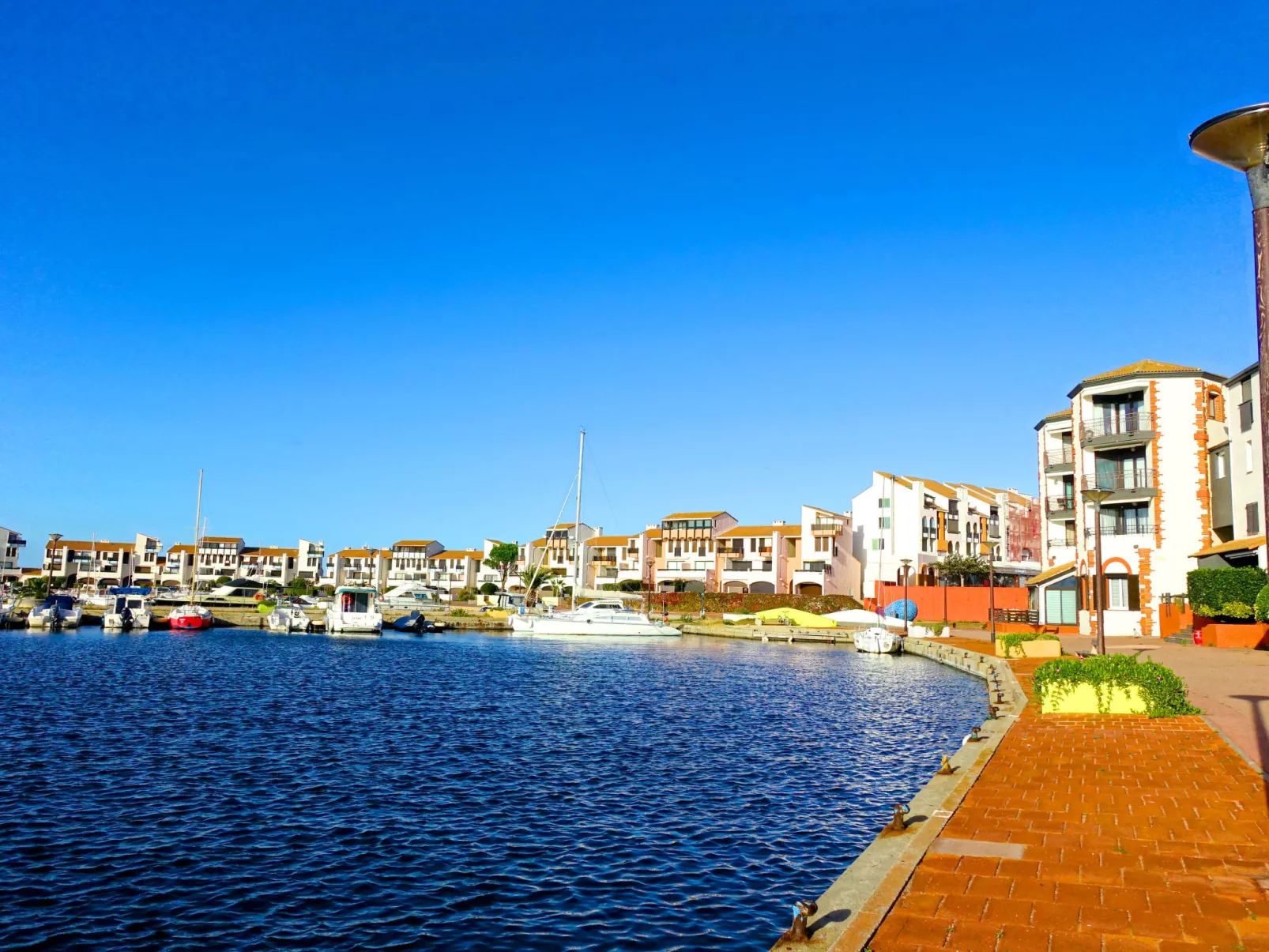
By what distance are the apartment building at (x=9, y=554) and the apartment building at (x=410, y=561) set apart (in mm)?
57789

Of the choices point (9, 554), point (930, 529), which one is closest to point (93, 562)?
point (9, 554)

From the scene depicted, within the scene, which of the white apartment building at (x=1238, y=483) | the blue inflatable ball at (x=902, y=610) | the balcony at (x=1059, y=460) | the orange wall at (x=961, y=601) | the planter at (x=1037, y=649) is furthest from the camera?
the orange wall at (x=961, y=601)

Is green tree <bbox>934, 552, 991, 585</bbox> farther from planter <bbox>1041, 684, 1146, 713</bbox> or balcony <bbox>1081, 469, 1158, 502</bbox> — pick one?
planter <bbox>1041, 684, 1146, 713</bbox>

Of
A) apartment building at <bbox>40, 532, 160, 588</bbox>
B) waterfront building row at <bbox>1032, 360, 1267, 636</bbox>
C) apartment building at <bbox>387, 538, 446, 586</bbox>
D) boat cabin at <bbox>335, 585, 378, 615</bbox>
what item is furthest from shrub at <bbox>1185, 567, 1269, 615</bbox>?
apartment building at <bbox>40, 532, 160, 588</bbox>

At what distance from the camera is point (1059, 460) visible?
5491 cm

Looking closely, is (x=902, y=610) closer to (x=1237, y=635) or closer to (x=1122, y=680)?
(x=1237, y=635)

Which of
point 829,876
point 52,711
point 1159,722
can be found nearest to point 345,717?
point 52,711

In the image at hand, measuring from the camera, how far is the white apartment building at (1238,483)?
3978 cm

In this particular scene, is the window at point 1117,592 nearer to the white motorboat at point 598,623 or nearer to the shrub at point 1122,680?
the shrub at point 1122,680

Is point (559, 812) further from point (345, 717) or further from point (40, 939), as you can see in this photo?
point (345, 717)

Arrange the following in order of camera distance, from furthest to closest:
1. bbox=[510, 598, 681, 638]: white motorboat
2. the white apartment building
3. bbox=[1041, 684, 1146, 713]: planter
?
bbox=[510, 598, 681, 638]: white motorboat → the white apartment building → bbox=[1041, 684, 1146, 713]: planter

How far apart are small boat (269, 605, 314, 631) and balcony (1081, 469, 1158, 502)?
2542 inches

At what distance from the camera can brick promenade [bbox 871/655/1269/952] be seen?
7.29 m

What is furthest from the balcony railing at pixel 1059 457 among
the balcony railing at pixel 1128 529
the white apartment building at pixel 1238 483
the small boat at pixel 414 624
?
the small boat at pixel 414 624
